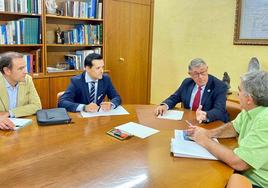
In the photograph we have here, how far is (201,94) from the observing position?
2477 millimetres

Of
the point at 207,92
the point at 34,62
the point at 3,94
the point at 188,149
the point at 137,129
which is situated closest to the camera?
the point at 188,149

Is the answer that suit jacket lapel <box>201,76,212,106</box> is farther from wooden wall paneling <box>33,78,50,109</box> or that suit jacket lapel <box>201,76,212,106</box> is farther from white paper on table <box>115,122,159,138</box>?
wooden wall paneling <box>33,78,50,109</box>

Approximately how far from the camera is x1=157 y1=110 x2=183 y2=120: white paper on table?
7.24ft

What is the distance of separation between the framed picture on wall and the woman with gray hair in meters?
2.24

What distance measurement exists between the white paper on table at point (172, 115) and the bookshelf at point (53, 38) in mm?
1857

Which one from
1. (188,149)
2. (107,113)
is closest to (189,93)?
(107,113)

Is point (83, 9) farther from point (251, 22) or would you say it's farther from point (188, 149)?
point (188, 149)

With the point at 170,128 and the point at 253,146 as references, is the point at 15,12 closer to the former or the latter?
the point at 170,128

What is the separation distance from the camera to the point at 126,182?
4.01ft

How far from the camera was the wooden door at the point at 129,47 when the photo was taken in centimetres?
421

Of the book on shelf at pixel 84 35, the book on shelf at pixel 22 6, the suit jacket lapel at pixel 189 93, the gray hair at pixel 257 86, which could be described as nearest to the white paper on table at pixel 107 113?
the suit jacket lapel at pixel 189 93

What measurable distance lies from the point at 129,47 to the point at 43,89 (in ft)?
5.08

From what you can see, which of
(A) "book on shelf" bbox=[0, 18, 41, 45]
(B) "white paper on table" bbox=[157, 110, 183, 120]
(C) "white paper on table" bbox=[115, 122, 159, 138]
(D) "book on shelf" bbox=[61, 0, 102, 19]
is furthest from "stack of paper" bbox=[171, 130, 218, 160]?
(D) "book on shelf" bbox=[61, 0, 102, 19]

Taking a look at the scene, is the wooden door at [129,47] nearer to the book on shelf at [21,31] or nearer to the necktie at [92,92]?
the book on shelf at [21,31]
